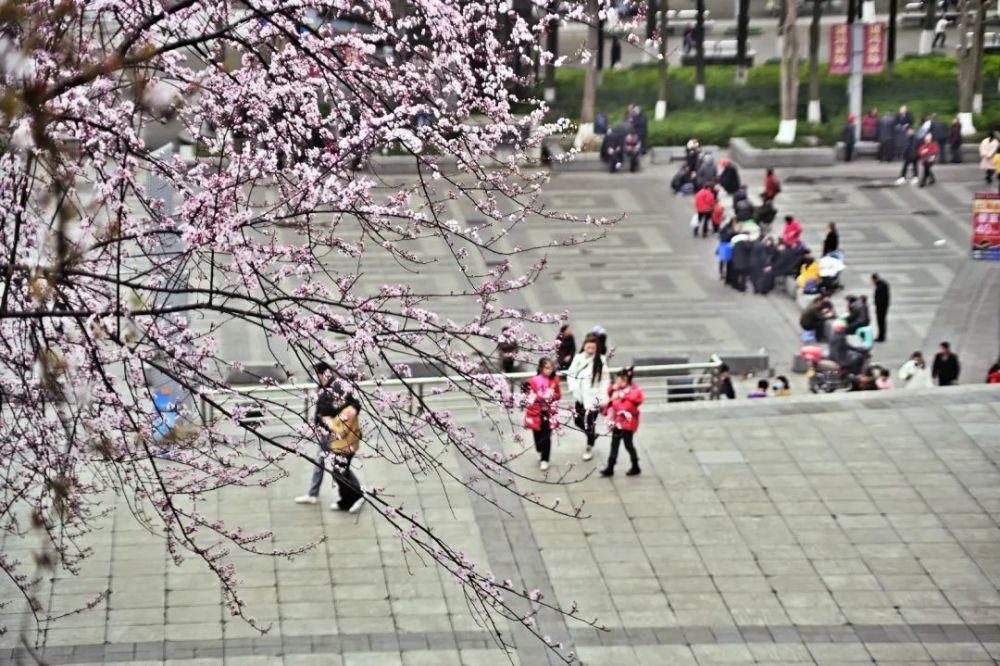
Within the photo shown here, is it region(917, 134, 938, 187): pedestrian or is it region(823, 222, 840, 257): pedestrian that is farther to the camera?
region(917, 134, 938, 187): pedestrian

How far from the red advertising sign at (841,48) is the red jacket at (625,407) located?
75.7 ft

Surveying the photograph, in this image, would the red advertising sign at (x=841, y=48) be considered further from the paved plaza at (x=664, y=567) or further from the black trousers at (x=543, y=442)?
the black trousers at (x=543, y=442)

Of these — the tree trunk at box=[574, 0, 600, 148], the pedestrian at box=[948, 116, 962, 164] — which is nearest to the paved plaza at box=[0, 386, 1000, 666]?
the pedestrian at box=[948, 116, 962, 164]

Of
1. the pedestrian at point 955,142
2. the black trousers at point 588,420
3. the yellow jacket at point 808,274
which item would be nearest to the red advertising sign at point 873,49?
the pedestrian at point 955,142

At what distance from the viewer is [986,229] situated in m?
23.9

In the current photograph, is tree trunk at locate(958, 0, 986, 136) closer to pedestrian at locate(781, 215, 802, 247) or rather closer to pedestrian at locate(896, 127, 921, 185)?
pedestrian at locate(896, 127, 921, 185)

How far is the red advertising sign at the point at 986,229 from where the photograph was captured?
23828mm

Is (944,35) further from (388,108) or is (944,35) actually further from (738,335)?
(388,108)

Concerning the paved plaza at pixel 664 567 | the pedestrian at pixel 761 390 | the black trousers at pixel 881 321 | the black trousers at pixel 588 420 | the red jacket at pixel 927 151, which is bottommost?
the black trousers at pixel 881 321

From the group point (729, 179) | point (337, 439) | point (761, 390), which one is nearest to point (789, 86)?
point (729, 179)

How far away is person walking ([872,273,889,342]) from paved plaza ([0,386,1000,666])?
293 inches

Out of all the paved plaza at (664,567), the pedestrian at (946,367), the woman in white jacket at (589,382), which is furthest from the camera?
the pedestrian at (946,367)

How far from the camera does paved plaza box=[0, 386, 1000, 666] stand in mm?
15789

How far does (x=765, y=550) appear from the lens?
17766 mm
